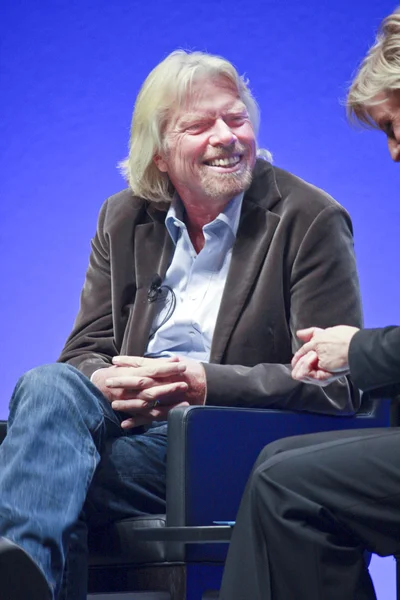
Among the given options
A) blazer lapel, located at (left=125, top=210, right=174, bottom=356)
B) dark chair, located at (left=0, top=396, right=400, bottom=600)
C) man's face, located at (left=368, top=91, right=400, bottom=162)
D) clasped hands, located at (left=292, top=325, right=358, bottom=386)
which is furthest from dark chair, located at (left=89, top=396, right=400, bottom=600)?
man's face, located at (left=368, top=91, right=400, bottom=162)

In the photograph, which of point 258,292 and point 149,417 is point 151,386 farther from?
point 258,292

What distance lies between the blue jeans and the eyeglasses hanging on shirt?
28 cm

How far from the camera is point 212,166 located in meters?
2.44

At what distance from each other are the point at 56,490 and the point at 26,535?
0.11m

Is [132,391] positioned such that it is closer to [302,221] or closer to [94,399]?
[94,399]

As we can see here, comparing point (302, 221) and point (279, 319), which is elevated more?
point (302, 221)

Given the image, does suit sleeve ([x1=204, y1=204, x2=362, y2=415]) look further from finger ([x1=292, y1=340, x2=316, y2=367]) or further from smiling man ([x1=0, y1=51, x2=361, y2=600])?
finger ([x1=292, y1=340, x2=316, y2=367])

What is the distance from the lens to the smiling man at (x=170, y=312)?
6.38 feet

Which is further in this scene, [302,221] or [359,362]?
[302,221]

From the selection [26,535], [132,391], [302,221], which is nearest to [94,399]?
[132,391]

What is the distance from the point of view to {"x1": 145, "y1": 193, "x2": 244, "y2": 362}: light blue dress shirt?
94.3 inches

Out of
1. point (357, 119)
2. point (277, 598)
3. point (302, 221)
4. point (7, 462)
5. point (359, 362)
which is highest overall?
point (357, 119)

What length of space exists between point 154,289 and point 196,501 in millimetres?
603

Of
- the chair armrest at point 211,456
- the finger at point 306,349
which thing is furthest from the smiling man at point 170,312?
the finger at point 306,349
